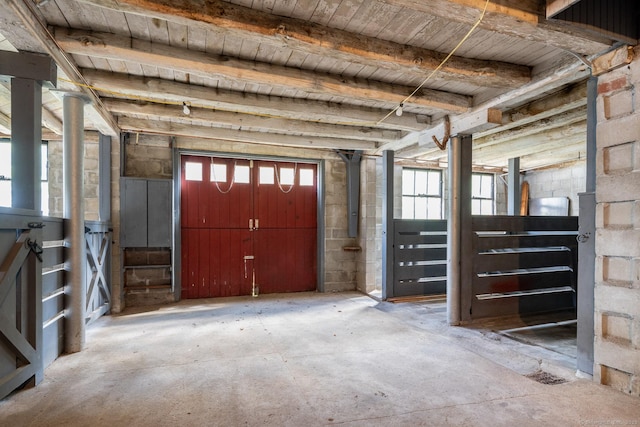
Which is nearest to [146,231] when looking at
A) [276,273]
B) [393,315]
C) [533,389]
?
[276,273]

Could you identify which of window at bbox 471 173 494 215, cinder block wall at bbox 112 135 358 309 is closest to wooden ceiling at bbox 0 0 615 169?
cinder block wall at bbox 112 135 358 309

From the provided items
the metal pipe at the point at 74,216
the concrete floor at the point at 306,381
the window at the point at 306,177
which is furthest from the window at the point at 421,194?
the metal pipe at the point at 74,216

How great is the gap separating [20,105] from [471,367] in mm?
3873

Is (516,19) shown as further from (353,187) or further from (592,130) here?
(353,187)

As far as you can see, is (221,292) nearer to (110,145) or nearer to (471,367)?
(110,145)

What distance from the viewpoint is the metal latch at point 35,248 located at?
233cm

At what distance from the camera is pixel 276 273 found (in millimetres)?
5637

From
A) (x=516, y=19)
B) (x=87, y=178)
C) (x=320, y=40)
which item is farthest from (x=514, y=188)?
(x=87, y=178)

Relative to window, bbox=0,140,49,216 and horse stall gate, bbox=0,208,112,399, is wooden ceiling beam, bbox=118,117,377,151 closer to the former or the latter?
window, bbox=0,140,49,216

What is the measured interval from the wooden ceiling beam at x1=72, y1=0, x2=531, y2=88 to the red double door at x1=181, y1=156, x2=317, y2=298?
3224mm

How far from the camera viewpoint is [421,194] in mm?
7191

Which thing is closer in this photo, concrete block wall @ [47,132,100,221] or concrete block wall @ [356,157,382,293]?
concrete block wall @ [47,132,100,221]

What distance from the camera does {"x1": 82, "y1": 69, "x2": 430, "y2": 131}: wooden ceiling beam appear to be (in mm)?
3148

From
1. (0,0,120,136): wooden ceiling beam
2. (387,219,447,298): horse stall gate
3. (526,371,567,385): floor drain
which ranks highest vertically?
(0,0,120,136): wooden ceiling beam
